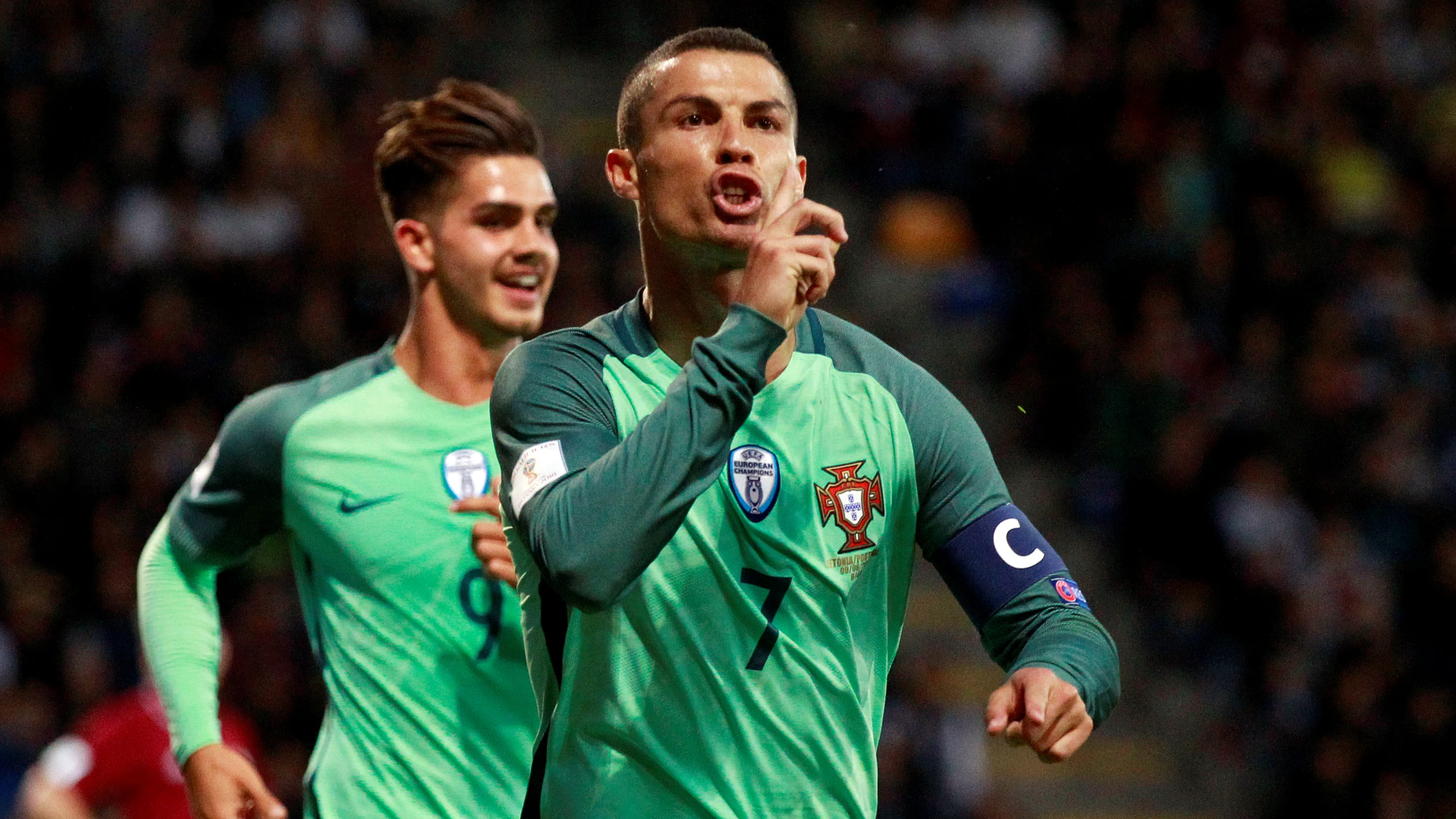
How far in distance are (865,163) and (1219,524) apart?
372 cm

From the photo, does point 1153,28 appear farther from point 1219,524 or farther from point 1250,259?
point 1219,524

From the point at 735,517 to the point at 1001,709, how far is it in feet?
2.05

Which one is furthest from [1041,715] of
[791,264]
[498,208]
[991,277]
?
[991,277]

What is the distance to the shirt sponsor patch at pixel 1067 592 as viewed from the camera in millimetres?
3193

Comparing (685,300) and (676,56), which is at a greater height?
(676,56)

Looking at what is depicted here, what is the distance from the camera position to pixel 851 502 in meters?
3.25

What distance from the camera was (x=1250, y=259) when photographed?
12766 millimetres

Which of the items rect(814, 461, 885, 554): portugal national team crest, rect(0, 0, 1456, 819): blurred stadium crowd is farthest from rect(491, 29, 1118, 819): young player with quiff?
rect(0, 0, 1456, 819): blurred stadium crowd

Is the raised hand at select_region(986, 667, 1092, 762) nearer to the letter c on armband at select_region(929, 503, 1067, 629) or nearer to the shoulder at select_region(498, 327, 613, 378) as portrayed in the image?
the letter c on armband at select_region(929, 503, 1067, 629)

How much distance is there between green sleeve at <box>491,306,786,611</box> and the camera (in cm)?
288

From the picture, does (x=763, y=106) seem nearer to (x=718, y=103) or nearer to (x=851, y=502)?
(x=718, y=103)

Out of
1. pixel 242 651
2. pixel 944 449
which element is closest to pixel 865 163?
pixel 242 651

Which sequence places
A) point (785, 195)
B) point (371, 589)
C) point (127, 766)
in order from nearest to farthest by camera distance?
point (785, 195), point (371, 589), point (127, 766)

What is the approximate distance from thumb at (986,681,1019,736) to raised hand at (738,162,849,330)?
68 centimetres
